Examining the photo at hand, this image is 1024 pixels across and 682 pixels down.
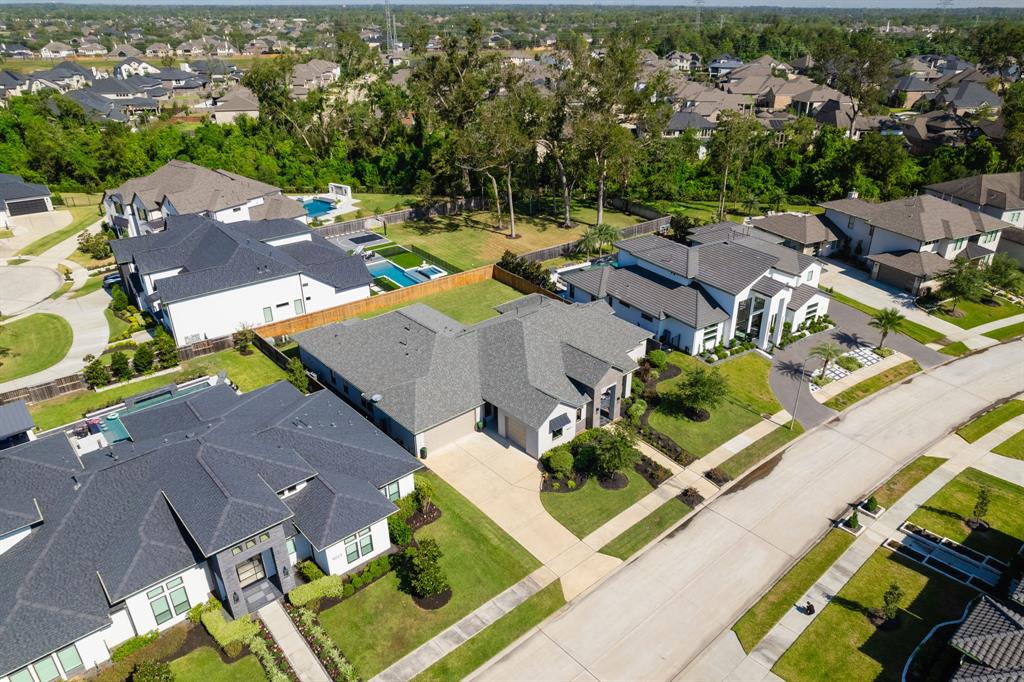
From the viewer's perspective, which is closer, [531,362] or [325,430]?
[325,430]

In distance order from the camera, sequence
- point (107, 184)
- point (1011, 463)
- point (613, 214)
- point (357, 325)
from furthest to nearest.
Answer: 1. point (107, 184)
2. point (613, 214)
3. point (357, 325)
4. point (1011, 463)

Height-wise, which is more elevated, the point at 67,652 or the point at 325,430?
the point at 325,430

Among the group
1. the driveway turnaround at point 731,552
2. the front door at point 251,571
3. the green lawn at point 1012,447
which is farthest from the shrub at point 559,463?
the green lawn at point 1012,447

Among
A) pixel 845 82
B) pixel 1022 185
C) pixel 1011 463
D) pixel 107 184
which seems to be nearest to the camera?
pixel 1011 463

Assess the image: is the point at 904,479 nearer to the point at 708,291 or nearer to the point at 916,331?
the point at 708,291

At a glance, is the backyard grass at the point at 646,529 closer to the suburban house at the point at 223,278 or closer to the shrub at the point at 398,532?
the shrub at the point at 398,532

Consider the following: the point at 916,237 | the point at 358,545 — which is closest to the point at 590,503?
the point at 358,545

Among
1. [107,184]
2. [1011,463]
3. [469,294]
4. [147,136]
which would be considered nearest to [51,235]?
[107,184]

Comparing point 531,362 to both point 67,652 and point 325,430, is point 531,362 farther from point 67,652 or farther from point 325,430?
point 67,652
